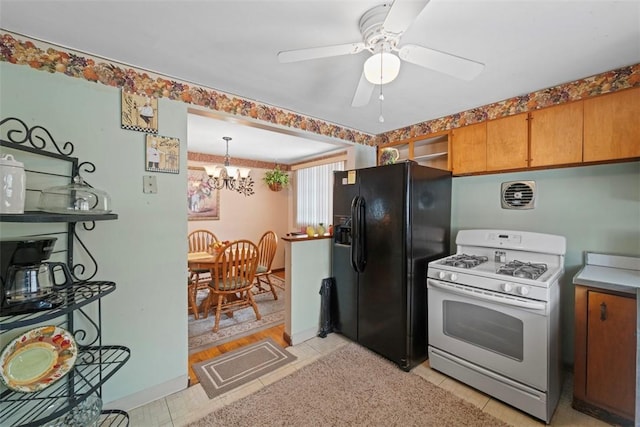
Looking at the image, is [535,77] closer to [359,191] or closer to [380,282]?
[359,191]

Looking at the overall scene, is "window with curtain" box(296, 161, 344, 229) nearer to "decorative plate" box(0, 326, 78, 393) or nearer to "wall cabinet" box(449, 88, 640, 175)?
"wall cabinet" box(449, 88, 640, 175)

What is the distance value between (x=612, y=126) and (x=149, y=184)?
3094mm

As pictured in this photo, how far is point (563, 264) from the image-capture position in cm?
198

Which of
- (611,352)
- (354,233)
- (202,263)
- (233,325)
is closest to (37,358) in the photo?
(202,263)

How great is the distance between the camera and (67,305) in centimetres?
116

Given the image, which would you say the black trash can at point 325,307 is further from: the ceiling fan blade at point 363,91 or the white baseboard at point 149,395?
the ceiling fan blade at point 363,91

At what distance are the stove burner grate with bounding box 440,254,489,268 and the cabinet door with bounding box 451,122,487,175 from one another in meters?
0.77

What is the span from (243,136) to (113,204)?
2029 mm

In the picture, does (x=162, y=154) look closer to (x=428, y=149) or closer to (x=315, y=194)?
(x=428, y=149)

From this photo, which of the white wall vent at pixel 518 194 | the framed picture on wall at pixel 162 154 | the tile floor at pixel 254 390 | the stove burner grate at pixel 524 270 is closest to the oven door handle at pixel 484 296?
the stove burner grate at pixel 524 270

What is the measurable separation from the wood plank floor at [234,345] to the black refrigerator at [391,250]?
668 mm

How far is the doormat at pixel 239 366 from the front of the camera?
195 cm

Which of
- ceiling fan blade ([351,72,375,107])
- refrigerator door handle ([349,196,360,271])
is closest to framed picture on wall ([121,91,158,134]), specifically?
ceiling fan blade ([351,72,375,107])

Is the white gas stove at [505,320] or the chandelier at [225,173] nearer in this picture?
the white gas stove at [505,320]
